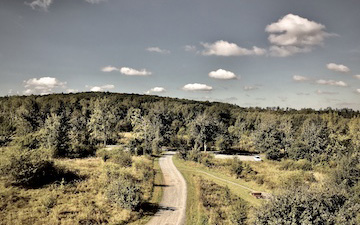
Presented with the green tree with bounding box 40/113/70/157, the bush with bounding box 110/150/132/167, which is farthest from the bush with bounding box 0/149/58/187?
the green tree with bounding box 40/113/70/157

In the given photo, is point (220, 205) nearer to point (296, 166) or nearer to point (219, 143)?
point (296, 166)

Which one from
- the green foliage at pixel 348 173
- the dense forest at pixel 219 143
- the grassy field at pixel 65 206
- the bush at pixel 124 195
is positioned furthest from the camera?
the green foliage at pixel 348 173

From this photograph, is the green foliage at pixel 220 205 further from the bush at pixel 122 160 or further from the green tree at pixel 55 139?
the green tree at pixel 55 139

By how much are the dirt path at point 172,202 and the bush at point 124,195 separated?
265cm

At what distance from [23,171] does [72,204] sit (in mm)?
7705

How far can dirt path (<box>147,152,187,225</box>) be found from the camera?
20.8m

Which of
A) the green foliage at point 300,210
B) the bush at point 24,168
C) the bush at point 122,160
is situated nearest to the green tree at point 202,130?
the bush at point 122,160

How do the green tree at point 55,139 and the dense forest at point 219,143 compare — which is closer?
the dense forest at point 219,143

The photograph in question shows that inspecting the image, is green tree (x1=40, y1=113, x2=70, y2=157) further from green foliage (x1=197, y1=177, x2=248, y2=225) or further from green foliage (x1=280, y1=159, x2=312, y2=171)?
green foliage (x1=280, y1=159, x2=312, y2=171)

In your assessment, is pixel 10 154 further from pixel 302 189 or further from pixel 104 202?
pixel 302 189

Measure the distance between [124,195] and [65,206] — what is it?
587cm

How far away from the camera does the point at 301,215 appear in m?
12.0

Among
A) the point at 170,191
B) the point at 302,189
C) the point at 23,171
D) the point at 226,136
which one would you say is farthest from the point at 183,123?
the point at 302,189

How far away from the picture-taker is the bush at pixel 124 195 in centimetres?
2183
